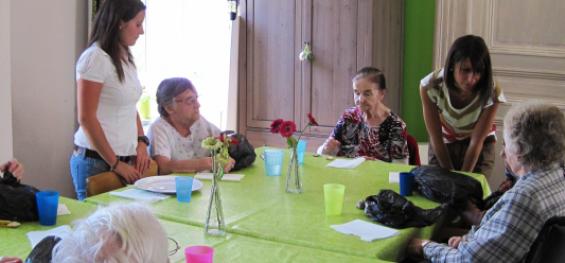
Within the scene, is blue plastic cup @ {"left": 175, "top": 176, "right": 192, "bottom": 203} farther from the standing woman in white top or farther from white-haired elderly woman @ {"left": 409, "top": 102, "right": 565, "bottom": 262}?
white-haired elderly woman @ {"left": 409, "top": 102, "right": 565, "bottom": 262}

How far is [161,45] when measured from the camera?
474 cm

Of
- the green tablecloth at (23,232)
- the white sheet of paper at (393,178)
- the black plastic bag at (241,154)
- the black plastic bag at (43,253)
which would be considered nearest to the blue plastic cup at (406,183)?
the white sheet of paper at (393,178)

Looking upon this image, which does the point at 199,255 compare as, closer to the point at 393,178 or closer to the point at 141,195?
the point at 141,195

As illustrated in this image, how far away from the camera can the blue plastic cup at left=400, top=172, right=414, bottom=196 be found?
2.48 m

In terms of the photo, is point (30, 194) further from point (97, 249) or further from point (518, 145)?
point (518, 145)

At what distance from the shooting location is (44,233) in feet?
5.96

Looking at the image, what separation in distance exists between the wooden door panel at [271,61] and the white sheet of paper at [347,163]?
1398 millimetres

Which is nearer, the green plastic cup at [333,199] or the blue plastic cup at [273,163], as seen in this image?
the green plastic cup at [333,199]

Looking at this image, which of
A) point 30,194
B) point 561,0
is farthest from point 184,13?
point 30,194

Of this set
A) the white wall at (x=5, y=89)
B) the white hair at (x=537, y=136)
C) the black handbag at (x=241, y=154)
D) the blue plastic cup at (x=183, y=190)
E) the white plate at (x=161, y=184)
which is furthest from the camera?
the white wall at (x=5, y=89)

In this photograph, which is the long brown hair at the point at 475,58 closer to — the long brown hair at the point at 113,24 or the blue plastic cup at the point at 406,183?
the blue plastic cup at the point at 406,183

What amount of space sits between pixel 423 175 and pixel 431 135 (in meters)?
0.91

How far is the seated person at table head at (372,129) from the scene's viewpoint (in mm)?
3365

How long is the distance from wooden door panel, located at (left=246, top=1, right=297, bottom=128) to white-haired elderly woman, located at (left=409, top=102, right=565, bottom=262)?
8.69ft
